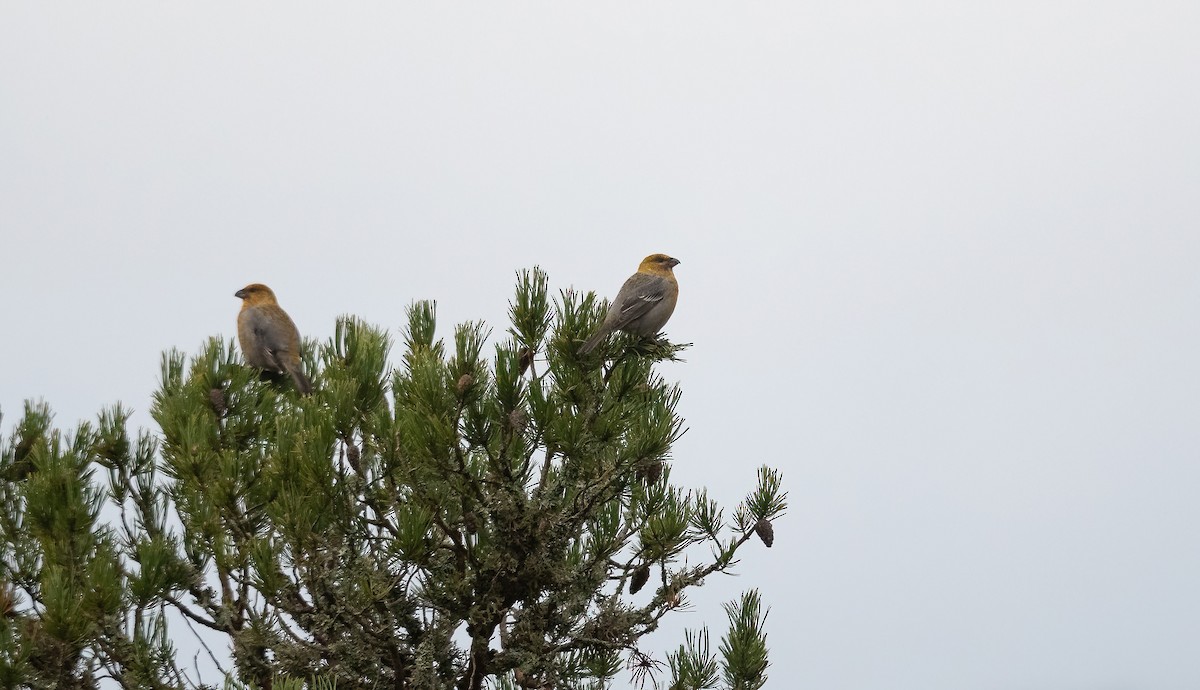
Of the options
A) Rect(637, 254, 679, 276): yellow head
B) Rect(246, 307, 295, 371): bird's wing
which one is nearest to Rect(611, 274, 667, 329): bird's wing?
Rect(637, 254, 679, 276): yellow head

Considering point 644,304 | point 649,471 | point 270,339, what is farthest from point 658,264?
point 270,339

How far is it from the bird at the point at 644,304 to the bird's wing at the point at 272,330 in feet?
11.4

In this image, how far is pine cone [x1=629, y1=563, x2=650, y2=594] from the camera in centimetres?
610

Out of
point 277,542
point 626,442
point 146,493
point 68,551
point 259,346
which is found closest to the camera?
point 277,542

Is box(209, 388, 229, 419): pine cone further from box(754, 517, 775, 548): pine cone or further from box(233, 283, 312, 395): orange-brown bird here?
box(754, 517, 775, 548): pine cone

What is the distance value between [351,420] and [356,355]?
733mm

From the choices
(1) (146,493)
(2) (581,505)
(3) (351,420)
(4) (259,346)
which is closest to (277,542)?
(3) (351,420)

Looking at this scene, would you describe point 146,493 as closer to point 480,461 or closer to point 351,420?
point 351,420

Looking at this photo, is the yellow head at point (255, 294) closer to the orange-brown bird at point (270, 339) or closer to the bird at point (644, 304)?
the orange-brown bird at point (270, 339)

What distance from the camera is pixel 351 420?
5727 millimetres

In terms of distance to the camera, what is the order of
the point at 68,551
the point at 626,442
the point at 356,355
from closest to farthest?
the point at 626,442, the point at 68,551, the point at 356,355

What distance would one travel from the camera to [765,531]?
591cm

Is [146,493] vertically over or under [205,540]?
over

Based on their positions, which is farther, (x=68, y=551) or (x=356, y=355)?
(x=356, y=355)
